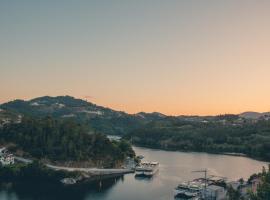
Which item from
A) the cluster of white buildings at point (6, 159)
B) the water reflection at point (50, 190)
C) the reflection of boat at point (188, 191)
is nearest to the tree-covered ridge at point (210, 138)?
the reflection of boat at point (188, 191)

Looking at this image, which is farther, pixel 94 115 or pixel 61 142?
pixel 94 115

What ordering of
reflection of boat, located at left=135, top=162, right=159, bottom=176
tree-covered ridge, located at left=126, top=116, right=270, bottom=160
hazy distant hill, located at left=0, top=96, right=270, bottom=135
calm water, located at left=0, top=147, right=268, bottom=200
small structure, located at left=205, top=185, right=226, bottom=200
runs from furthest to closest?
hazy distant hill, located at left=0, top=96, right=270, bottom=135
tree-covered ridge, located at left=126, top=116, right=270, bottom=160
reflection of boat, located at left=135, top=162, right=159, bottom=176
calm water, located at left=0, top=147, right=268, bottom=200
small structure, located at left=205, top=185, right=226, bottom=200

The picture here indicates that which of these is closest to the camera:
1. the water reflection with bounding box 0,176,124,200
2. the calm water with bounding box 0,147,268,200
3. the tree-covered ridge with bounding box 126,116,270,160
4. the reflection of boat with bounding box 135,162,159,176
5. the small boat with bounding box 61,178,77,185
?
the water reflection with bounding box 0,176,124,200

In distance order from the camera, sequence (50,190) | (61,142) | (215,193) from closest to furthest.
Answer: (215,193)
(50,190)
(61,142)

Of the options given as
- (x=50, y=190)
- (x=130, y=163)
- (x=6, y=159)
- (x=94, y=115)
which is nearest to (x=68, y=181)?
(x=50, y=190)

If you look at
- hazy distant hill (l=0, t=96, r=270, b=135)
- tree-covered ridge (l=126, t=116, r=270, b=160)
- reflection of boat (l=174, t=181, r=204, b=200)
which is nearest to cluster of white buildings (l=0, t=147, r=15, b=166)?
reflection of boat (l=174, t=181, r=204, b=200)

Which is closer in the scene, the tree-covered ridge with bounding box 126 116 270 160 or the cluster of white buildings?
the cluster of white buildings

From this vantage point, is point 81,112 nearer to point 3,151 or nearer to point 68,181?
point 3,151

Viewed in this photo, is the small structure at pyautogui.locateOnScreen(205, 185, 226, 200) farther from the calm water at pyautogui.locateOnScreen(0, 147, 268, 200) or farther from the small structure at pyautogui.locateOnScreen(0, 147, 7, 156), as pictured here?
the small structure at pyautogui.locateOnScreen(0, 147, 7, 156)
